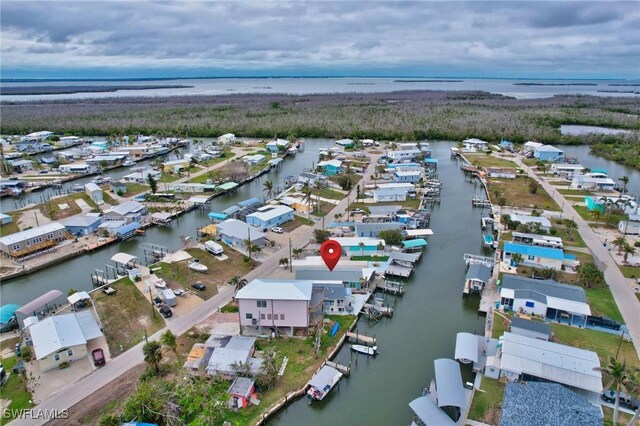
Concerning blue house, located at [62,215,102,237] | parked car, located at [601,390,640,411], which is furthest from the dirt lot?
parked car, located at [601,390,640,411]

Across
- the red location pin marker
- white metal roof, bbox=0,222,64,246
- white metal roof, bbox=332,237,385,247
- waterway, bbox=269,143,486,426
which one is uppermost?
the red location pin marker

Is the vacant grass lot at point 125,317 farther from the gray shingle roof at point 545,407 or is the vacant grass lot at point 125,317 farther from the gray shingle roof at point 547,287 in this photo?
the gray shingle roof at point 547,287

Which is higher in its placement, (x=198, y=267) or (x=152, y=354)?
(x=152, y=354)

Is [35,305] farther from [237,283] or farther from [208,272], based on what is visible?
[237,283]

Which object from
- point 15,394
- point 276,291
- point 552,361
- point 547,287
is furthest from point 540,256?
point 15,394

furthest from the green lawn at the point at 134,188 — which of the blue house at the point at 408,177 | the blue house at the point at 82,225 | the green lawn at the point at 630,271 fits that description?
the green lawn at the point at 630,271

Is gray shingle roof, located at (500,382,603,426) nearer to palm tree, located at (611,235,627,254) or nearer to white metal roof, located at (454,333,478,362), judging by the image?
white metal roof, located at (454,333,478,362)

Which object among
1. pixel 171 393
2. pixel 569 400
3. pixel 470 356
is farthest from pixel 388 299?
pixel 171 393
